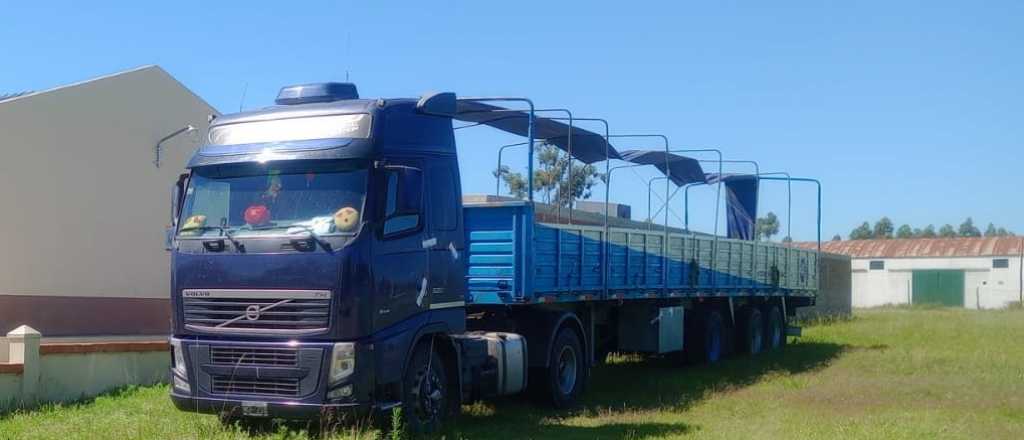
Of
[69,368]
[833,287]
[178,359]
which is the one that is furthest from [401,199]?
[833,287]

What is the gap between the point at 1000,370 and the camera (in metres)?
15.9

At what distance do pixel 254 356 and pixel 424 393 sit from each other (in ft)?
5.32

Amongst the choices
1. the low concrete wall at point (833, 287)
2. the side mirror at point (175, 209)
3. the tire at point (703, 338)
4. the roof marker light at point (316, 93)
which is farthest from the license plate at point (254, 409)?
the low concrete wall at point (833, 287)

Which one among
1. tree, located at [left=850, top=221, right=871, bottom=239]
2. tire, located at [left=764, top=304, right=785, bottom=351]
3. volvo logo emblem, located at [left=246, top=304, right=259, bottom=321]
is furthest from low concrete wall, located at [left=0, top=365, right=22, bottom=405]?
tree, located at [left=850, top=221, right=871, bottom=239]

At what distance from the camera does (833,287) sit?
34094 millimetres

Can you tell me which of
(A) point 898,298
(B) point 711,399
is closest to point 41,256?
(B) point 711,399

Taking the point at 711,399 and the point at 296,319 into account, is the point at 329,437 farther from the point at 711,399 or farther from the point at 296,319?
the point at 711,399

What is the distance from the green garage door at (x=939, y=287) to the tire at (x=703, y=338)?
4088 centimetres

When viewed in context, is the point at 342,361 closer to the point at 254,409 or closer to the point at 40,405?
the point at 254,409

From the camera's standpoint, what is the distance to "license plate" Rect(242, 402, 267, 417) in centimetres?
814

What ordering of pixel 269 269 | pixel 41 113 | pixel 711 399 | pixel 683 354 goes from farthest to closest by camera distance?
pixel 683 354
pixel 41 113
pixel 711 399
pixel 269 269

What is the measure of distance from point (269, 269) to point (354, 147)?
122cm

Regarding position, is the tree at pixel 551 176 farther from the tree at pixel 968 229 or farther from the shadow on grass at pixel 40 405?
the tree at pixel 968 229

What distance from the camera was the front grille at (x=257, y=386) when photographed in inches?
319
